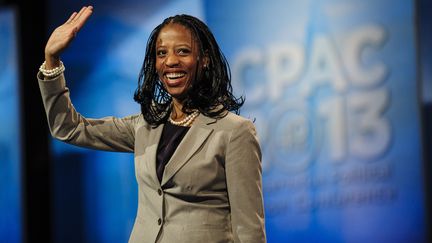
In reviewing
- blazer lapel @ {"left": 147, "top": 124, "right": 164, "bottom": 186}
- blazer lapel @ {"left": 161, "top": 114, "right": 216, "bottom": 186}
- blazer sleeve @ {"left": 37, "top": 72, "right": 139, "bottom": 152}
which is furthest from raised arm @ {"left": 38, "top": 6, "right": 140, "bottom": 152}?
blazer lapel @ {"left": 161, "top": 114, "right": 216, "bottom": 186}

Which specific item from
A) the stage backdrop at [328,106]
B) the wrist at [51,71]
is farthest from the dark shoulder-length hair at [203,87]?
the stage backdrop at [328,106]

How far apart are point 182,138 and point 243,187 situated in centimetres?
21

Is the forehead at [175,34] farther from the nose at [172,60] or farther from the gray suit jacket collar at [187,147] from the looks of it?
the gray suit jacket collar at [187,147]

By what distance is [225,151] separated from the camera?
1.68 meters

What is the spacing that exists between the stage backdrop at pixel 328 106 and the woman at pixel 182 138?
1541mm

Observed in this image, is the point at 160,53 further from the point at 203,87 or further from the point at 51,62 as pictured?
the point at 51,62

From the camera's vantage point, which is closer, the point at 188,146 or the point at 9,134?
the point at 188,146

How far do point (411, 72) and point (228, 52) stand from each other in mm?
927

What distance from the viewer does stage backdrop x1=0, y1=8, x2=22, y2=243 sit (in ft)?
14.1

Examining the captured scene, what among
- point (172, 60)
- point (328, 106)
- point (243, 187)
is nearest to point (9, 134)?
point (328, 106)

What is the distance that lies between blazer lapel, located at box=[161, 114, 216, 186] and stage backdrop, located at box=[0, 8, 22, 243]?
280cm

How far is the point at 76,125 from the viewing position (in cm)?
186

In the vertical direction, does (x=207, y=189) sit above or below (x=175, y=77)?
below

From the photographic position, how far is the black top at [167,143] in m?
1.71
